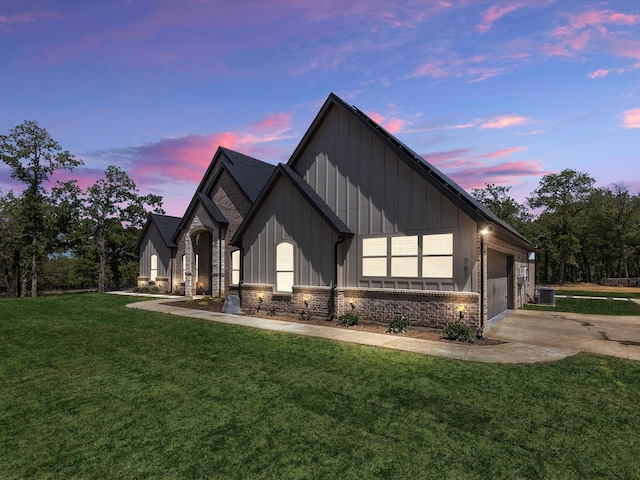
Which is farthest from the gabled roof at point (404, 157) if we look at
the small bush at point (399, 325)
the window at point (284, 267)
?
the small bush at point (399, 325)

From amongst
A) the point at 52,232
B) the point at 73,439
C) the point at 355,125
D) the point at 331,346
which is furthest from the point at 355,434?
the point at 52,232

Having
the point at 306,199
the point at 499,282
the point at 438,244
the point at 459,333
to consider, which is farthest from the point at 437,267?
the point at 306,199

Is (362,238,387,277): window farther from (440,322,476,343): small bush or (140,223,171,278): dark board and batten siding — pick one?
(140,223,171,278): dark board and batten siding

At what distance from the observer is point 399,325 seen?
12.3m

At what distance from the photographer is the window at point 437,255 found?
39.7 feet

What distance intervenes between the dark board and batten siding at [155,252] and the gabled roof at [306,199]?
55.7 ft

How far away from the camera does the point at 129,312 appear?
17156 mm

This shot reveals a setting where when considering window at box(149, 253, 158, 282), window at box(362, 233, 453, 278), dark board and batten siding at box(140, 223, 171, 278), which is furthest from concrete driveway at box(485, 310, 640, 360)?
window at box(149, 253, 158, 282)

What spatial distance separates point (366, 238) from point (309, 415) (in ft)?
30.9

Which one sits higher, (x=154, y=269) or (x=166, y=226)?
(x=166, y=226)

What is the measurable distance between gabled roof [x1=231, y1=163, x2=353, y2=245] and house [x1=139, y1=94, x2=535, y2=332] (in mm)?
62

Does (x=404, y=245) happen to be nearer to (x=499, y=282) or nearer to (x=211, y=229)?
(x=499, y=282)

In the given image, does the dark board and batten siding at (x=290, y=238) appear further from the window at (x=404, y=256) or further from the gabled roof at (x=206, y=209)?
the gabled roof at (x=206, y=209)

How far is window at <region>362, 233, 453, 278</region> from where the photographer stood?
40.1 ft
